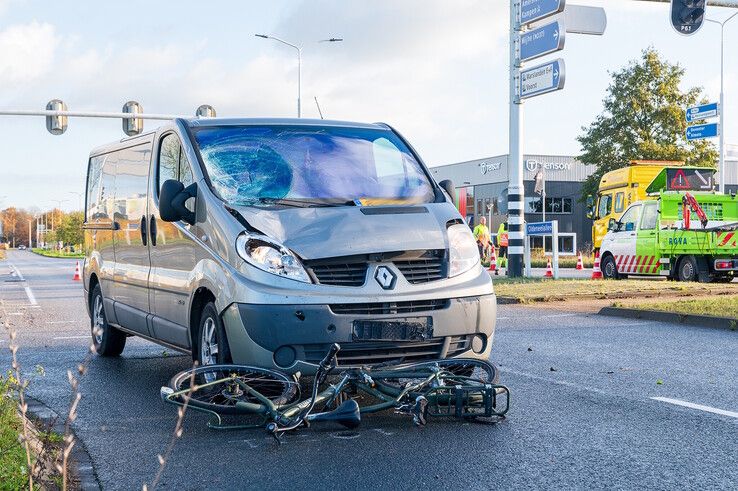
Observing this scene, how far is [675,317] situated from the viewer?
12492 mm

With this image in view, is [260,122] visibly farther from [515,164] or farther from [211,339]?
[515,164]

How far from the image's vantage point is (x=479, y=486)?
434 cm

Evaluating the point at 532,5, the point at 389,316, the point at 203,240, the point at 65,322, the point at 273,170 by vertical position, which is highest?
the point at 532,5

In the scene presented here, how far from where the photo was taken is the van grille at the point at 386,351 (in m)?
5.79

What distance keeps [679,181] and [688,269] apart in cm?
796

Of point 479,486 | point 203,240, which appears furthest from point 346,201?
point 479,486

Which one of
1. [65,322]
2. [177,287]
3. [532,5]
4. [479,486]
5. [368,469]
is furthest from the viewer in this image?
[532,5]

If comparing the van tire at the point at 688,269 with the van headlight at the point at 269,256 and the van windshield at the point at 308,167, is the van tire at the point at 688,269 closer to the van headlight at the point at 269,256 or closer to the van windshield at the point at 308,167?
the van windshield at the point at 308,167

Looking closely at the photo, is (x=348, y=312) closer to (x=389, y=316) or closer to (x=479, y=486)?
(x=389, y=316)

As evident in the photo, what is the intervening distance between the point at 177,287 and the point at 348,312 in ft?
5.64

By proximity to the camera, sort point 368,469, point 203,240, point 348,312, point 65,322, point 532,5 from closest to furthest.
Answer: point 368,469
point 348,312
point 203,240
point 65,322
point 532,5

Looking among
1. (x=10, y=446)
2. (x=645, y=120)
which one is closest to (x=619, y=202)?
(x=645, y=120)

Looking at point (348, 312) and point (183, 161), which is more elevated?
point (183, 161)

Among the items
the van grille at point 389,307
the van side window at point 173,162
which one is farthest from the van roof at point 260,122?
the van grille at point 389,307
